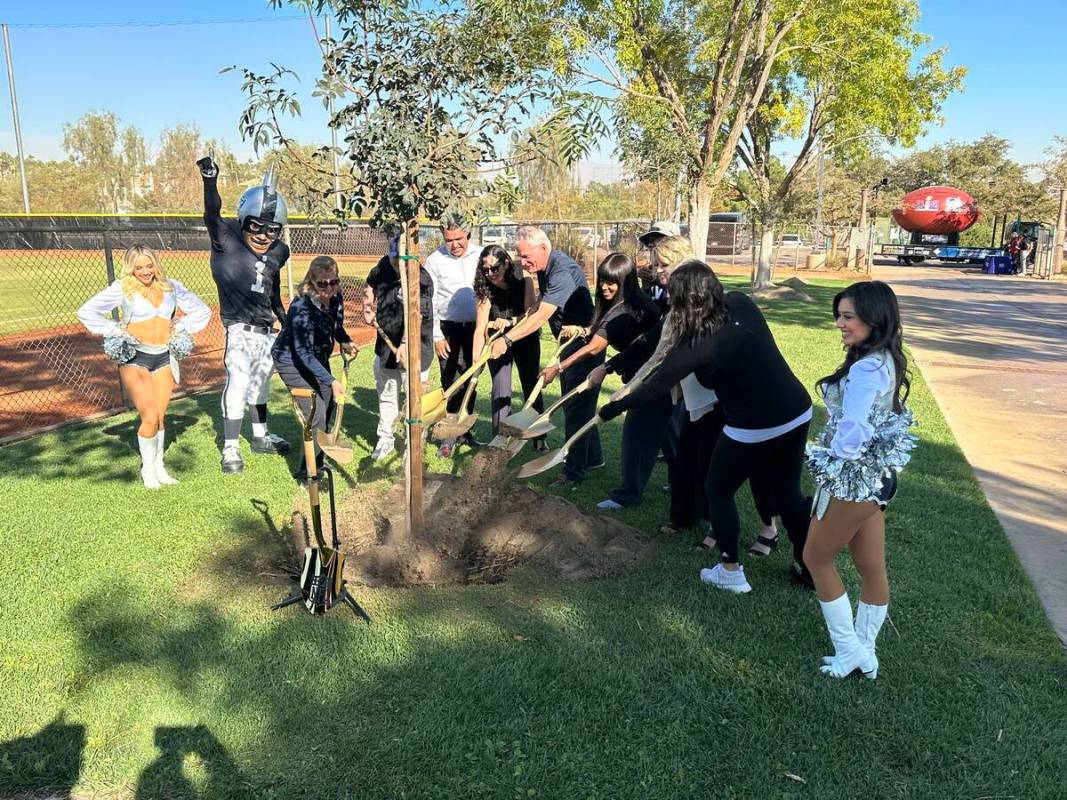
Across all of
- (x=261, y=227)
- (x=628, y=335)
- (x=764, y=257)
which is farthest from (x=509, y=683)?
(x=764, y=257)

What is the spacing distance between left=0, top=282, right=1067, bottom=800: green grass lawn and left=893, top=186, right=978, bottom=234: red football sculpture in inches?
1715

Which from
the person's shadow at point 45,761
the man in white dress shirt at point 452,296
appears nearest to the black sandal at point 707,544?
the man in white dress shirt at point 452,296

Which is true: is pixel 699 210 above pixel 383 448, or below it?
above

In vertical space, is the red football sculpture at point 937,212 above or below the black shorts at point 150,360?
above

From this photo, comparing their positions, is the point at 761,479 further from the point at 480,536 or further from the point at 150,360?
the point at 150,360

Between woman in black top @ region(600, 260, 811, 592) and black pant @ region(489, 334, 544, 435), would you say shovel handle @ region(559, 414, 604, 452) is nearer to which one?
woman in black top @ region(600, 260, 811, 592)

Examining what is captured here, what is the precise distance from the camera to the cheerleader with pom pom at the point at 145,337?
523cm

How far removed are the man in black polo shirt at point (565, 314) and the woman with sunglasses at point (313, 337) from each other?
1.18m

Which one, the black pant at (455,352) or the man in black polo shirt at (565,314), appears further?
the black pant at (455,352)

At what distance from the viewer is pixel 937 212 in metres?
42.4

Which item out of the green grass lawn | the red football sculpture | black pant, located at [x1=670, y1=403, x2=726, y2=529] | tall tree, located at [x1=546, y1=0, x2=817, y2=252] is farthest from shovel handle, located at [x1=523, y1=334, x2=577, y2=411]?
the red football sculpture

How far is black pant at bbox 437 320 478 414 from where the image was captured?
6301 millimetres

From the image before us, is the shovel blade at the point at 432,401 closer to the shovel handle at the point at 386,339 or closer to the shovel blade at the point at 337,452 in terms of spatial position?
the shovel blade at the point at 337,452

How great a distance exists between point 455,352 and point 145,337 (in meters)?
2.25
